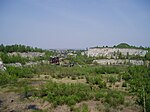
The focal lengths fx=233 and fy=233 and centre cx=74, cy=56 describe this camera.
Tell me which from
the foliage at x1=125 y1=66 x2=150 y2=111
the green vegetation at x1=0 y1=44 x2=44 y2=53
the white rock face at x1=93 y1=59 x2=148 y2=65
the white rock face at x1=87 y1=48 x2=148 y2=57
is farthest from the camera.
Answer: the white rock face at x1=87 y1=48 x2=148 y2=57

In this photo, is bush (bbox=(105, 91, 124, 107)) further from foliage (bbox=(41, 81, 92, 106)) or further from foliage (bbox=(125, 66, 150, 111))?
foliage (bbox=(41, 81, 92, 106))

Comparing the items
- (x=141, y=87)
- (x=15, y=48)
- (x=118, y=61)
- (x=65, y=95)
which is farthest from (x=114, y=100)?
(x=15, y=48)

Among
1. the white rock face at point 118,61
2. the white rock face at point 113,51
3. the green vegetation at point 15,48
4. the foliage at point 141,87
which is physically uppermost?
the green vegetation at point 15,48

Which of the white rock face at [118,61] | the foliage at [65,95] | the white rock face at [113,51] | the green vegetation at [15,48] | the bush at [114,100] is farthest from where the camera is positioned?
the white rock face at [113,51]

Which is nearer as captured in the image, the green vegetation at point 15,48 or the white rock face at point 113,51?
the green vegetation at point 15,48

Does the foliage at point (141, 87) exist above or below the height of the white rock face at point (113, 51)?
below

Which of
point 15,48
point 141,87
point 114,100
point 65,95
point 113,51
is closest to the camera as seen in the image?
point 141,87

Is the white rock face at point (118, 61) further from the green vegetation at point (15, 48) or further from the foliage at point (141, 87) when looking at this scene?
the foliage at point (141, 87)

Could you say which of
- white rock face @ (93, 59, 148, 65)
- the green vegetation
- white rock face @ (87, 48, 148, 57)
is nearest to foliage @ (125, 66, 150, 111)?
white rock face @ (93, 59, 148, 65)

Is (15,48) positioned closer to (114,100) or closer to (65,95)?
(65,95)

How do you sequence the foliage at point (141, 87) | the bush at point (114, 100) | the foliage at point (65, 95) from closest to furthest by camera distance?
the foliage at point (141, 87), the bush at point (114, 100), the foliage at point (65, 95)

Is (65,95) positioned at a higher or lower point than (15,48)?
lower

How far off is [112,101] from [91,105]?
1.43 meters

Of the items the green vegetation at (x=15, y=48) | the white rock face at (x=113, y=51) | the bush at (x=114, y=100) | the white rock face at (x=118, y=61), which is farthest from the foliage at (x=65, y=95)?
the white rock face at (x=113, y=51)
